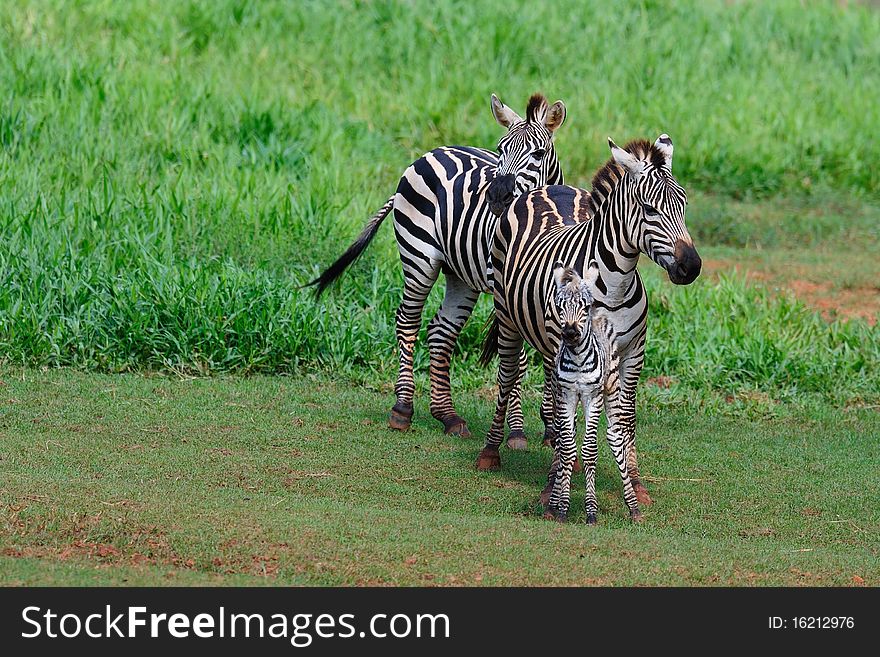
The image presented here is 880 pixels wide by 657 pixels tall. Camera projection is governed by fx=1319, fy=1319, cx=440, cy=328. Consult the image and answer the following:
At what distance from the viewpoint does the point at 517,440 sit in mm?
8633

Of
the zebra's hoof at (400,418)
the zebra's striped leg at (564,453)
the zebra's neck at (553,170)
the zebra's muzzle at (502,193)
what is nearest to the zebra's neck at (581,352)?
the zebra's striped leg at (564,453)

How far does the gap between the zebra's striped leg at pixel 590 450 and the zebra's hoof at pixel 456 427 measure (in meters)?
2.14

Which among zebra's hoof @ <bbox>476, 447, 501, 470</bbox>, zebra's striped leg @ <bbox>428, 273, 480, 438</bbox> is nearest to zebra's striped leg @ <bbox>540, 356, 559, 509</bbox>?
zebra's hoof @ <bbox>476, 447, 501, 470</bbox>

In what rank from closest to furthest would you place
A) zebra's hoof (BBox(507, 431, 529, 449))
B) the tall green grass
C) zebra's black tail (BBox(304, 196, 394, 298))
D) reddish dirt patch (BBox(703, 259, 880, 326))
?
1. zebra's hoof (BBox(507, 431, 529, 449))
2. zebra's black tail (BBox(304, 196, 394, 298))
3. the tall green grass
4. reddish dirt patch (BBox(703, 259, 880, 326))

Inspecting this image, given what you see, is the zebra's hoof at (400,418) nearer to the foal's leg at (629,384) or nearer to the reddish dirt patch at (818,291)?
the foal's leg at (629,384)

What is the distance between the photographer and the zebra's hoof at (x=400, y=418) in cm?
890

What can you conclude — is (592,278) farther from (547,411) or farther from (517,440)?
(517,440)

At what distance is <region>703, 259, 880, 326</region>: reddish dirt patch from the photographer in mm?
11750

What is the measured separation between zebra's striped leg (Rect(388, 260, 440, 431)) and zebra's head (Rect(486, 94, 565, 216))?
102cm

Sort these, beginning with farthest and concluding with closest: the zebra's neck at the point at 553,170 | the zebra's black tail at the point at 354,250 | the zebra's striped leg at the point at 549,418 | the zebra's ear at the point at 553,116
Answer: the zebra's black tail at the point at 354,250
the zebra's neck at the point at 553,170
the zebra's ear at the point at 553,116
the zebra's striped leg at the point at 549,418

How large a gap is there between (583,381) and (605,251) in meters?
0.73

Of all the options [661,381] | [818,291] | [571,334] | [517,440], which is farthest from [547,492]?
[818,291]

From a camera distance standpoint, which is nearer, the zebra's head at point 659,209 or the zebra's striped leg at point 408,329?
the zebra's head at point 659,209

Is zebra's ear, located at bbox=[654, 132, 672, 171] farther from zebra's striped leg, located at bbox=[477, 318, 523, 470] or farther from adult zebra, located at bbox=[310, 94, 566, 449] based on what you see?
zebra's striped leg, located at bbox=[477, 318, 523, 470]
